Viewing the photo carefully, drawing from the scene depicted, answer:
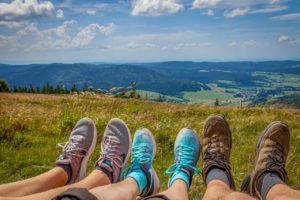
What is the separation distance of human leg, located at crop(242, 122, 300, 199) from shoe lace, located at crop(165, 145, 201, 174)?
2.32 ft

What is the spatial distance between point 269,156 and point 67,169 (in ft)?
Result: 8.17

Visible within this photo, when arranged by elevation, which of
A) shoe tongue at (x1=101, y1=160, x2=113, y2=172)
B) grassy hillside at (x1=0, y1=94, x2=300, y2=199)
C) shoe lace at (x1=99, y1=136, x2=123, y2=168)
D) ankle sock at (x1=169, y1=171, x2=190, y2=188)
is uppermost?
shoe lace at (x1=99, y1=136, x2=123, y2=168)

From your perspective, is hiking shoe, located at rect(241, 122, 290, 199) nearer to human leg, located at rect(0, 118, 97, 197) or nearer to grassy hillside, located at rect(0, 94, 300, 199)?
grassy hillside, located at rect(0, 94, 300, 199)

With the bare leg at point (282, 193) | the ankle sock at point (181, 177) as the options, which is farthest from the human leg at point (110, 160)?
the bare leg at point (282, 193)

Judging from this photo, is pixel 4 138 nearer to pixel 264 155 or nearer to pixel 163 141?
pixel 163 141

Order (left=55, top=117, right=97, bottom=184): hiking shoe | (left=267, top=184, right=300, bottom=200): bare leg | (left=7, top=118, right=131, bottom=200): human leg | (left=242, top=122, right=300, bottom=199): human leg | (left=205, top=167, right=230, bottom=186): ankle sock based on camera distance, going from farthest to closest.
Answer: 1. (left=55, top=117, right=97, bottom=184): hiking shoe
2. (left=205, top=167, right=230, bottom=186): ankle sock
3. (left=7, top=118, right=131, bottom=200): human leg
4. (left=242, top=122, right=300, bottom=199): human leg
5. (left=267, top=184, right=300, bottom=200): bare leg

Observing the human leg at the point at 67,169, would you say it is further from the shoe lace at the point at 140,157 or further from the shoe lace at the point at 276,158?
the shoe lace at the point at 276,158

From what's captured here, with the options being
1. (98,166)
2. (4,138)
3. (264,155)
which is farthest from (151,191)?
(4,138)

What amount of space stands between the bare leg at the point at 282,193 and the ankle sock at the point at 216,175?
0.55m

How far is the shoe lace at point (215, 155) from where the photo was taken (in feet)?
13.4

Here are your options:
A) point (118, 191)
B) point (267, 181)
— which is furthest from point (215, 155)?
point (118, 191)

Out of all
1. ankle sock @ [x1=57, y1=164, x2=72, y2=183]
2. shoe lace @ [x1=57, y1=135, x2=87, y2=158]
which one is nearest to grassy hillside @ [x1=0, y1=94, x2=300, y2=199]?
shoe lace @ [x1=57, y1=135, x2=87, y2=158]

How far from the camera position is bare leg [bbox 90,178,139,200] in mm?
2854

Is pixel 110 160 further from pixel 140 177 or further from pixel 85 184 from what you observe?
pixel 85 184
